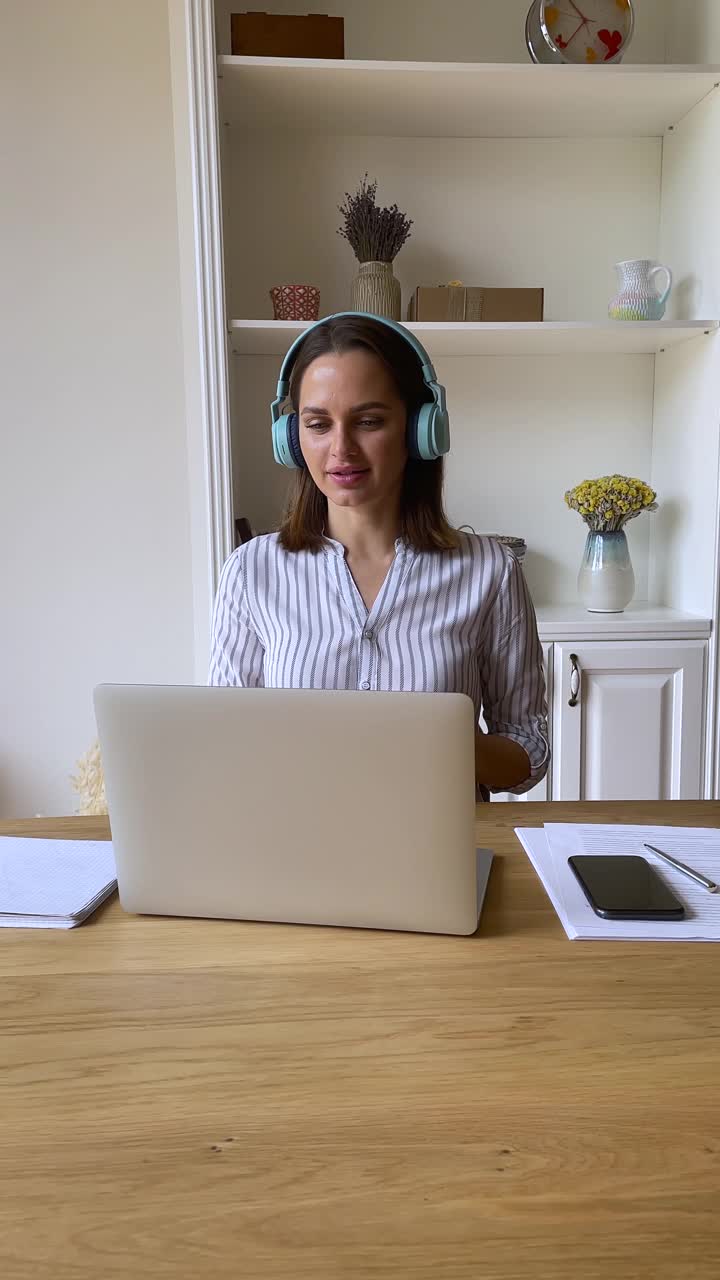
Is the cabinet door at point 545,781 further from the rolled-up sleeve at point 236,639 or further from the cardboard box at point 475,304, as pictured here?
the rolled-up sleeve at point 236,639

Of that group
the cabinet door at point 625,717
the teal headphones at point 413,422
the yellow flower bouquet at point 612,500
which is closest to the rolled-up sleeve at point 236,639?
the teal headphones at point 413,422

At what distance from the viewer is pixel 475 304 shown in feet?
7.61

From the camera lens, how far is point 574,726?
7.62 ft

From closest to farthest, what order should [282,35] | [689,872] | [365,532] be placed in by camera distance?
[689,872]
[365,532]
[282,35]

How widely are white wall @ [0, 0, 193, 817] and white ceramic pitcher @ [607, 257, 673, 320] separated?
114 cm

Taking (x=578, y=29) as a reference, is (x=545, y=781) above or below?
below

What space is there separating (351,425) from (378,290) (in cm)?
105

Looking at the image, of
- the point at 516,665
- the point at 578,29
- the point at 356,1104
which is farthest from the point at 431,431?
the point at 578,29

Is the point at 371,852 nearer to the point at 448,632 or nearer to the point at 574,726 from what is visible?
the point at 448,632

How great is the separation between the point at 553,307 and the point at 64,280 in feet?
4.30

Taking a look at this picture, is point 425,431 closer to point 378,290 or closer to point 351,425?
point 351,425

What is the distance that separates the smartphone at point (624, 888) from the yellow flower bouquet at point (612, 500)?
1534 millimetres

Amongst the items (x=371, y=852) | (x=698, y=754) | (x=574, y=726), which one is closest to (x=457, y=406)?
(x=574, y=726)

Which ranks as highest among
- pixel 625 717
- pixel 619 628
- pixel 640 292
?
pixel 640 292
